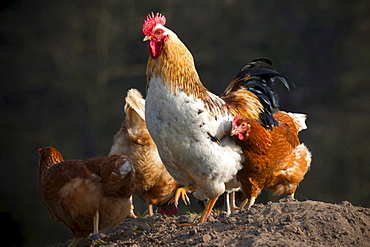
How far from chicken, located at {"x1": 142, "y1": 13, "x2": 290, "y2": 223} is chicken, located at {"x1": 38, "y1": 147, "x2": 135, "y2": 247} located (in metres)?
0.58

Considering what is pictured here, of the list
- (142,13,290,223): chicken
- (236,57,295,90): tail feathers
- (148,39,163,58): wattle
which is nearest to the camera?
(142,13,290,223): chicken

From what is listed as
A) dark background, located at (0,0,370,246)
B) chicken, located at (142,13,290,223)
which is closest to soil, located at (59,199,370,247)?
chicken, located at (142,13,290,223)

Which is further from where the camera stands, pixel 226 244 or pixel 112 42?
pixel 112 42

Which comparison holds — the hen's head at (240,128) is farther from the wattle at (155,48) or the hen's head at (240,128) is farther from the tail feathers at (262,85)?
the wattle at (155,48)

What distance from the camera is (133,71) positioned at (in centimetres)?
716

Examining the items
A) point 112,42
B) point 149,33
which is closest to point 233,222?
point 149,33

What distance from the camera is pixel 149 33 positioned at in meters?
3.94

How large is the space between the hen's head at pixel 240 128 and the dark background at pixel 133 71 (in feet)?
9.99

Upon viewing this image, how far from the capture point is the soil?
10.3ft

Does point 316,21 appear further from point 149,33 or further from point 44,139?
point 44,139

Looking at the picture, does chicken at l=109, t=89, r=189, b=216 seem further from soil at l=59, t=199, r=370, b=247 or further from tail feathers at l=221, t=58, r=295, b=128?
soil at l=59, t=199, r=370, b=247

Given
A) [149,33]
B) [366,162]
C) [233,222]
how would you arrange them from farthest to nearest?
[366,162] → [149,33] → [233,222]

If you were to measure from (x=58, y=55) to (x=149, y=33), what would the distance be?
346 centimetres

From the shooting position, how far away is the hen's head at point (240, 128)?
3.99 meters
